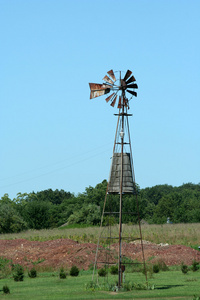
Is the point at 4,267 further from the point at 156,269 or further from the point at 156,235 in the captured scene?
the point at 156,235

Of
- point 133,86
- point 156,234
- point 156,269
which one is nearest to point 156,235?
point 156,234

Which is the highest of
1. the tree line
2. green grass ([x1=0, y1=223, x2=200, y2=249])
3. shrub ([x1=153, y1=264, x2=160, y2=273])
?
the tree line

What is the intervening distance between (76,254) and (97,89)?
63.8 ft

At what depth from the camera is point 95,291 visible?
24.5m

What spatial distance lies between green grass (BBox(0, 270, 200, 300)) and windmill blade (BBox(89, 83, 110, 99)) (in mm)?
9549

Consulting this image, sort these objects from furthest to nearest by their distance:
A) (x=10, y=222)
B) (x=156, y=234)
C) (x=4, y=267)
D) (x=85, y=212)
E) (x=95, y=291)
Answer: (x=85, y=212)
(x=10, y=222)
(x=156, y=234)
(x=4, y=267)
(x=95, y=291)

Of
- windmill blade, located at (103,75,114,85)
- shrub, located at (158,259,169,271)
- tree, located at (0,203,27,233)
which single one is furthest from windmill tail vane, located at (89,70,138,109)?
tree, located at (0,203,27,233)

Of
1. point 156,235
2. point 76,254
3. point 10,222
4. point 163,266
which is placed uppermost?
point 10,222

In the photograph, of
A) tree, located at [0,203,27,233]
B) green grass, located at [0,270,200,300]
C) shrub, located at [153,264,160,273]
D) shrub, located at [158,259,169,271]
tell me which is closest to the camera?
green grass, located at [0,270,200,300]

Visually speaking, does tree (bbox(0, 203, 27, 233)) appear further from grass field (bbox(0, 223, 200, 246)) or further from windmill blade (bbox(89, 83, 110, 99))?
windmill blade (bbox(89, 83, 110, 99))

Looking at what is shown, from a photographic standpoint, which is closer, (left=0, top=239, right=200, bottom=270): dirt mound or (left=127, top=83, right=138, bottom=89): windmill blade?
(left=127, top=83, right=138, bottom=89): windmill blade

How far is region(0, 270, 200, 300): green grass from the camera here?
23.0m

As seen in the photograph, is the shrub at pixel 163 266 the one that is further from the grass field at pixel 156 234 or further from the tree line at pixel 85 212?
the grass field at pixel 156 234

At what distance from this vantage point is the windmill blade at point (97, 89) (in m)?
25.7
